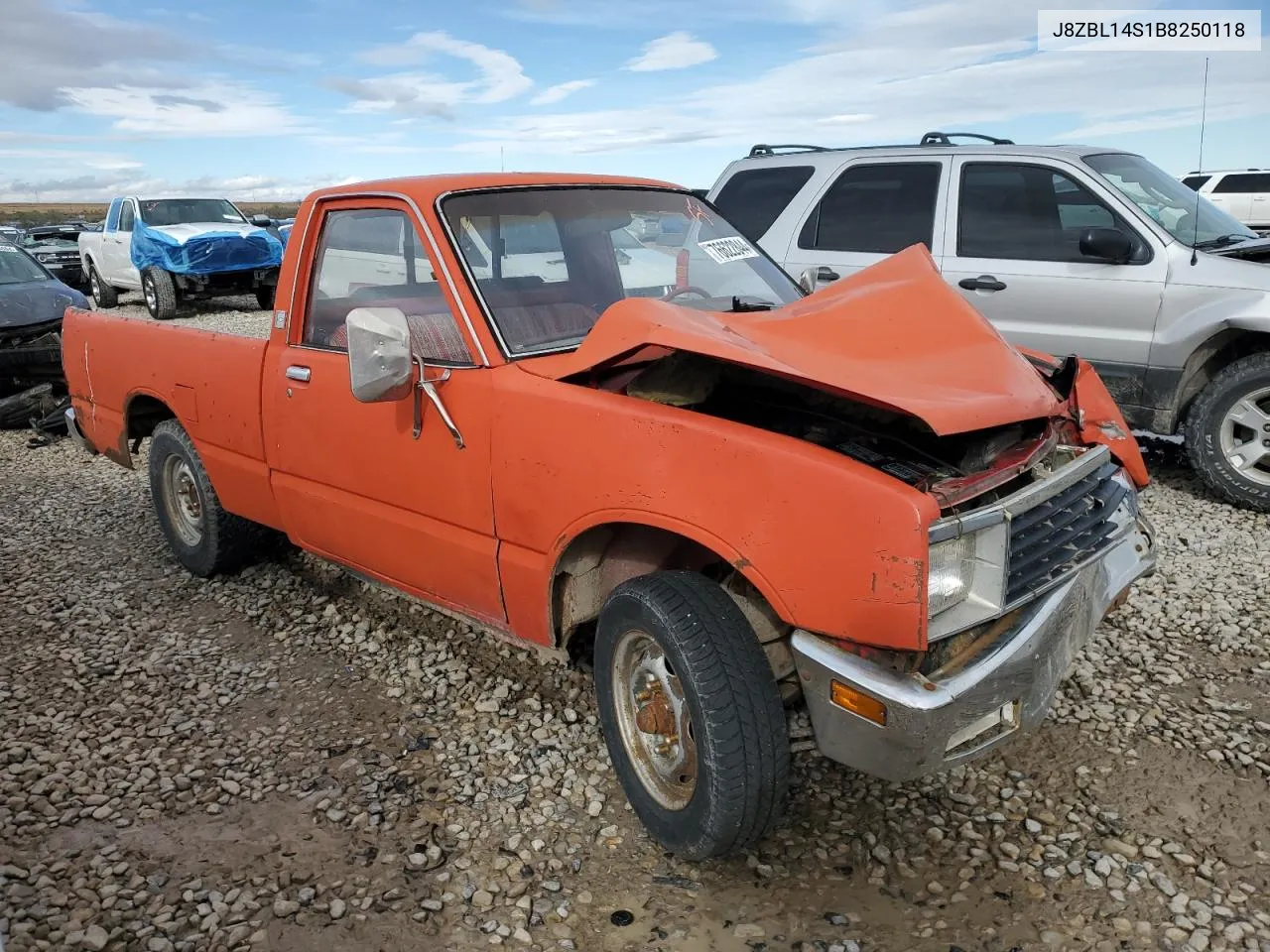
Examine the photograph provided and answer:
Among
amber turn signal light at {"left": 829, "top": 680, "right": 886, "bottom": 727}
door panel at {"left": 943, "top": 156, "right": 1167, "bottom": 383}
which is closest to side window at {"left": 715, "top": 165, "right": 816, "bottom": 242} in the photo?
door panel at {"left": 943, "top": 156, "right": 1167, "bottom": 383}

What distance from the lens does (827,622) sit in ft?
7.55

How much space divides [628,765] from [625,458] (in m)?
0.98

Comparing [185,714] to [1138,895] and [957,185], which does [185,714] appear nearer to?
[1138,895]

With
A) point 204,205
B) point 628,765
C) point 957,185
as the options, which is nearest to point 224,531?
point 628,765

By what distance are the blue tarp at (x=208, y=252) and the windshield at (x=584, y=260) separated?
40.4 ft

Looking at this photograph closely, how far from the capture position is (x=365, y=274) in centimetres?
385

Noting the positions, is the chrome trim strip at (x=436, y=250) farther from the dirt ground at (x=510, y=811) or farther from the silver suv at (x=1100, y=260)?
the silver suv at (x=1100, y=260)

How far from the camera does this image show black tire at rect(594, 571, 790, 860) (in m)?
2.45

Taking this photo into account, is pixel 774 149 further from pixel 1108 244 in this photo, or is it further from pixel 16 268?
pixel 16 268

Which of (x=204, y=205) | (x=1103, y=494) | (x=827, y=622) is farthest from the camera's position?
(x=204, y=205)

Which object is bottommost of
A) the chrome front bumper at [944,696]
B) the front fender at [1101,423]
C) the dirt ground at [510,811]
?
the dirt ground at [510,811]

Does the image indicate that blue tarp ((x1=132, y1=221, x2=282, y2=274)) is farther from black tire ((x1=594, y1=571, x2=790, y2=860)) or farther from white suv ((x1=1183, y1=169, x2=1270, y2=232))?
white suv ((x1=1183, y1=169, x2=1270, y2=232))

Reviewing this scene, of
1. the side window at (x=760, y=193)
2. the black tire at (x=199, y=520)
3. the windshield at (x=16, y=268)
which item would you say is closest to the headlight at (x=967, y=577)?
the black tire at (x=199, y=520)

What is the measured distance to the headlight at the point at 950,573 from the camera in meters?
2.23
